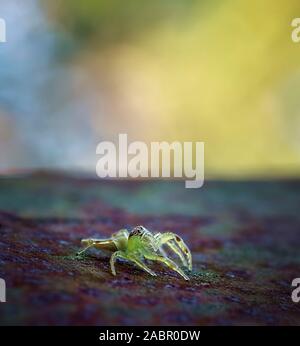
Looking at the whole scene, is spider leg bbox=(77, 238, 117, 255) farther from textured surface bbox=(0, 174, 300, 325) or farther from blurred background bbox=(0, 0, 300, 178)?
blurred background bbox=(0, 0, 300, 178)

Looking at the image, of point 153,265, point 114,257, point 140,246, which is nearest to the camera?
point 114,257

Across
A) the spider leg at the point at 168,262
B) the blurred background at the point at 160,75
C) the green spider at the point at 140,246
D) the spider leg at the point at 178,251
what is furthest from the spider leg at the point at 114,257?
the blurred background at the point at 160,75

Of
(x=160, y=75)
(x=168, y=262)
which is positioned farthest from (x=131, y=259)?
(x=160, y=75)

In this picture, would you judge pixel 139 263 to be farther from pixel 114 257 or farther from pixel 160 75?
pixel 160 75

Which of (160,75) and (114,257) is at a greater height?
(160,75)

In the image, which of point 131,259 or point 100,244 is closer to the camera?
point 131,259

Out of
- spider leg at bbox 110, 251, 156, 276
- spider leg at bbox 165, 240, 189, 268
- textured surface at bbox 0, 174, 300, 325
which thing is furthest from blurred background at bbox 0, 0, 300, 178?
spider leg at bbox 110, 251, 156, 276

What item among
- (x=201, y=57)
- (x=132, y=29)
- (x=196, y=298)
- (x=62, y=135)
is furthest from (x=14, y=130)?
(x=196, y=298)
